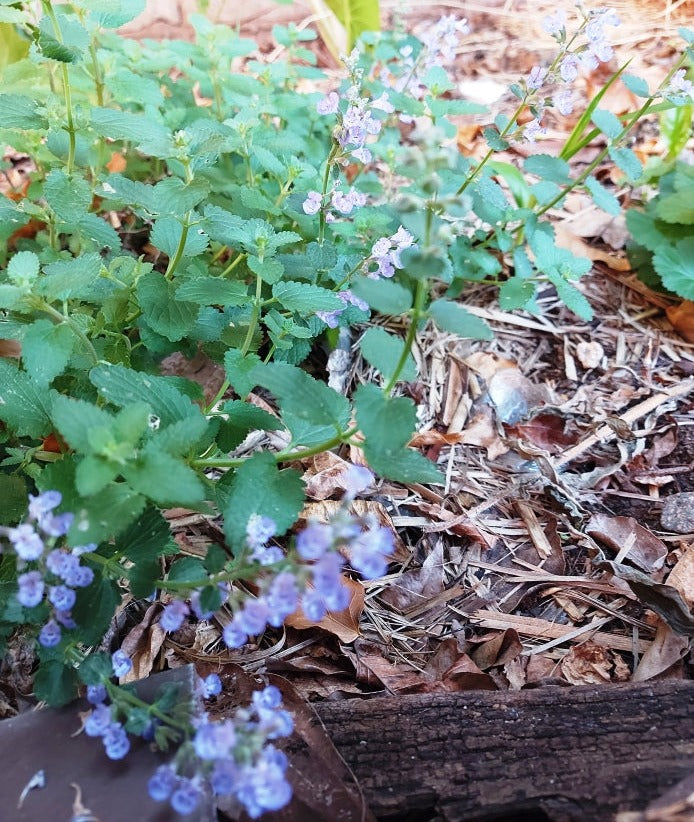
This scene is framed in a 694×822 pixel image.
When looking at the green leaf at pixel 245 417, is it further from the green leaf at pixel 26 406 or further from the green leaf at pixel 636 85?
the green leaf at pixel 636 85

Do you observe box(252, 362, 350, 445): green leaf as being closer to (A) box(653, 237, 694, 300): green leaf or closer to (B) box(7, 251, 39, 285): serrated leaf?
(B) box(7, 251, 39, 285): serrated leaf

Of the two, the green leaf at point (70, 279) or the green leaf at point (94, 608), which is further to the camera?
the green leaf at point (70, 279)

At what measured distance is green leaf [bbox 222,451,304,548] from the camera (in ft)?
3.88

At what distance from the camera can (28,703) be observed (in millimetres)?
1461

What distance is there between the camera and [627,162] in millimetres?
2023


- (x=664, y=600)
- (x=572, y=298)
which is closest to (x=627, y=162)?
(x=572, y=298)

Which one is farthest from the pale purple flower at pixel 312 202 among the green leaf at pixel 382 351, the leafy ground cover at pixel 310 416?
the green leaf at pixel 382 351

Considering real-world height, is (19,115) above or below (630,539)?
above

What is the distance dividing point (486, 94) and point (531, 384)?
6.13ft

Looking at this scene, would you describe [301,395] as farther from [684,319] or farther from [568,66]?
[684,319]

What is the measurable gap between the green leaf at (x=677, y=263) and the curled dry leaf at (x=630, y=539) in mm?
875

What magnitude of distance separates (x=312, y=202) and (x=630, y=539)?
1.15 metres

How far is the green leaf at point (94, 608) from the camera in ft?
3.90

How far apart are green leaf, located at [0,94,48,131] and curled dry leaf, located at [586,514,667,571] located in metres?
1.66
